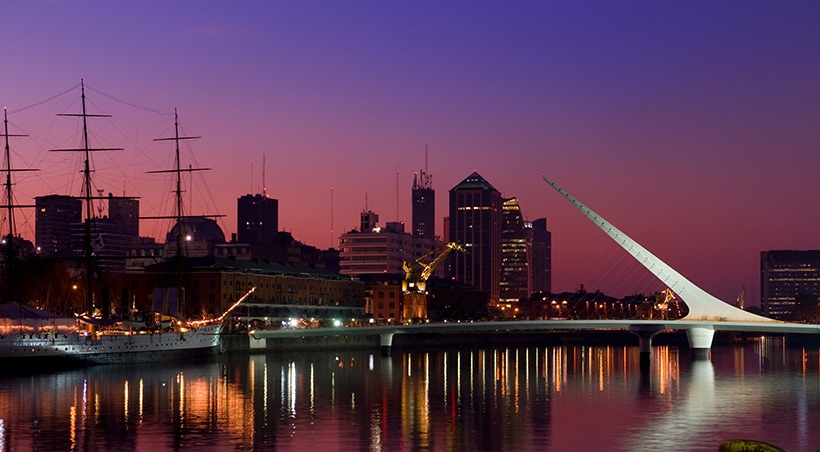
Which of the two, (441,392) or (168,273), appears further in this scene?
(168,273)

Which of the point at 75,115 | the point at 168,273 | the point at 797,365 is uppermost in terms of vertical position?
the point at 75,115

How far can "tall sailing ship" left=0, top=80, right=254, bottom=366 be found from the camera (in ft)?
287

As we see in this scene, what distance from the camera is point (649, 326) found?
111 meters

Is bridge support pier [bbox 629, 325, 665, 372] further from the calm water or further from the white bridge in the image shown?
the calm water

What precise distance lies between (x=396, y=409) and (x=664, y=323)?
5482 cm

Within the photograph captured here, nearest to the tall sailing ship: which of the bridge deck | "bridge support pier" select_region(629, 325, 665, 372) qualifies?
the bridge deck

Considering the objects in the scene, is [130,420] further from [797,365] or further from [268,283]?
[268,283]

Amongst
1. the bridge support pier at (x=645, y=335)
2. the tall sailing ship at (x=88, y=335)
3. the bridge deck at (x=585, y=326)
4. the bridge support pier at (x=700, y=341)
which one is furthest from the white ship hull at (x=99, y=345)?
the bridge support pier at (x=700, y=341)

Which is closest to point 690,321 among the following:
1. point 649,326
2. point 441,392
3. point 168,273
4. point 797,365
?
point 649,326

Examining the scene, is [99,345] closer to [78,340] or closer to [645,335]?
[78,340]

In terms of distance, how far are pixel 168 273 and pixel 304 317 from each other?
26.7 meters

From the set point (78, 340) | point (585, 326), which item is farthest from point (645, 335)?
point (78, 340)

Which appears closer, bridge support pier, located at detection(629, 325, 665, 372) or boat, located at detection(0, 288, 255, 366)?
boat, located at detection(0, 288, 255, 366)

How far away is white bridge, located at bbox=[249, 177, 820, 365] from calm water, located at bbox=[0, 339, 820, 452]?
10427 mm
